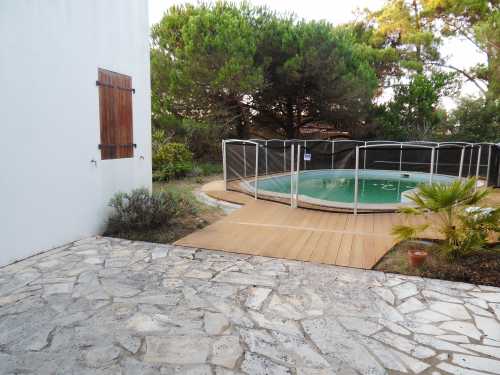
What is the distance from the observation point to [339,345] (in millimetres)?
2342

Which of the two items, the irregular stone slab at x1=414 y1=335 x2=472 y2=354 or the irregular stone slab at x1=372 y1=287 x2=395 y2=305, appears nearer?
the irregular stone slab at x1=414 y1=335 x2=472 y2=354

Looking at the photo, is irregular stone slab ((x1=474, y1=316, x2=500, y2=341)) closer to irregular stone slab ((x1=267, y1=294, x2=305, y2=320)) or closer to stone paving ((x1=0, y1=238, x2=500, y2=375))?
stone paving ((x1=0, y1=238, x2=500, y2=375))

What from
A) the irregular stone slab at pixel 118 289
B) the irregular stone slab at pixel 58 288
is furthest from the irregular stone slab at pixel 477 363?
the irregular stone slab at pixel 58 288

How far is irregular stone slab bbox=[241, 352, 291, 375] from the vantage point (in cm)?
207

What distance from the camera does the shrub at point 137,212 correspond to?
4992mm

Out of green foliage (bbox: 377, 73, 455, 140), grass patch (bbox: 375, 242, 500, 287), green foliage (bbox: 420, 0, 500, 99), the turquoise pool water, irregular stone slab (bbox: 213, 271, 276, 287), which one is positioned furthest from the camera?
green foliage (bbox: 420, 0, 500, 99)

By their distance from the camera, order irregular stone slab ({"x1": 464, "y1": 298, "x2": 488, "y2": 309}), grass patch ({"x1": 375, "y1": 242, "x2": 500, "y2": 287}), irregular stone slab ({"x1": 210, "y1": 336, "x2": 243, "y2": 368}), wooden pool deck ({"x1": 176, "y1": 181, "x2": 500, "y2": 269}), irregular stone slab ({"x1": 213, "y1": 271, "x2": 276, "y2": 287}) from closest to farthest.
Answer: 1. irregular stone slab ({"x1": 210, "y1": 336, "x2": 243, "y2": 368})
2. irregular stone slab ({"x1": 464, "y1": 298, "x2": 488, "y2": 309})
3. irregular stone slab ({"x1": 213, "y1": 271, "x2": 276, "y2": 287})
4. grass patch ({"x1": 375, "y1": 242, "x2": 500, "y2": 287})
5. wooden pool deck ({"x1": 176, "y1": 181, "x2": 500, "y2": 269})

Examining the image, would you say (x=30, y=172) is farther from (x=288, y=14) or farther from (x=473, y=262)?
(x=288, y=14)

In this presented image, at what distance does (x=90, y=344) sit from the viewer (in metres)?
2.32

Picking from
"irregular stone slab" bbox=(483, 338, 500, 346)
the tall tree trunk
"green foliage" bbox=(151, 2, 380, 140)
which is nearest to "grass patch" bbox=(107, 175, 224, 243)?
"irregular stone slab" bbox=(483, 338, 500, 346)

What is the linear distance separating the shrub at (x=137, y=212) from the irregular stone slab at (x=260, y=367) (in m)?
3.23

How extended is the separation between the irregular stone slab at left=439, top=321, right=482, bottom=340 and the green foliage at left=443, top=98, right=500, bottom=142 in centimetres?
1574

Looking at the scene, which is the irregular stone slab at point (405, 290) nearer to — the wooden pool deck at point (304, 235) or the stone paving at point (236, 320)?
the stone paving at point (236, 320)

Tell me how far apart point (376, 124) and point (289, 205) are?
11.2 m
